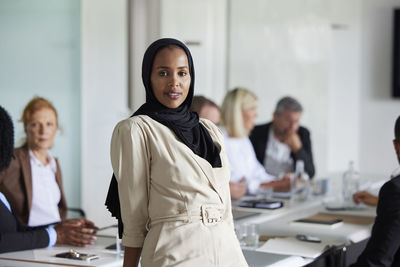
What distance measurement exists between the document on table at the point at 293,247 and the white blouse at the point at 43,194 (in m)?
1.21

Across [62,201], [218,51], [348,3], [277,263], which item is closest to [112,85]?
[218,51]

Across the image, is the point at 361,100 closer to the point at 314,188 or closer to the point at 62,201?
the point at 314,188

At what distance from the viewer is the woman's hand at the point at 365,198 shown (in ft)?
11.9

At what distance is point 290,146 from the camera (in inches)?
187

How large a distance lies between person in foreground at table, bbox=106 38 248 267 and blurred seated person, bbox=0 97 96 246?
5.05ft

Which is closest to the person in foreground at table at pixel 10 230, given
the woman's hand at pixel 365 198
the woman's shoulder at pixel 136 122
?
the woman's shoulder at pixel 136 122

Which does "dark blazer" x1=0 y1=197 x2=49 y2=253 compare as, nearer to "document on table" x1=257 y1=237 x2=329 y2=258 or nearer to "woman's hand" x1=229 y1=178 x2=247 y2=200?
"document on table" x1=257 y1=237 x2=329 y2=258

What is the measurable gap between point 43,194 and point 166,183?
181cm

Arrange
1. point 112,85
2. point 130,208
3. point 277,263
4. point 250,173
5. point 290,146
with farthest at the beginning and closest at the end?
point 112,85, point 290,146, point 250,173, point 277,263, point 130,208

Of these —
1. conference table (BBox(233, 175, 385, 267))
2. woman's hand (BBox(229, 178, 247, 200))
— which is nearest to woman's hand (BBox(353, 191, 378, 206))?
conference table (BBox(233, 175, 385, 267))

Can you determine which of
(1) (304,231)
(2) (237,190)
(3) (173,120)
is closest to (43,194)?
(2) (237,190)

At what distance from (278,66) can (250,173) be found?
1.97m

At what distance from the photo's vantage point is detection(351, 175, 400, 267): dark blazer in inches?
90.4

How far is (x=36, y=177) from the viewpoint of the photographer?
10.9 ft
